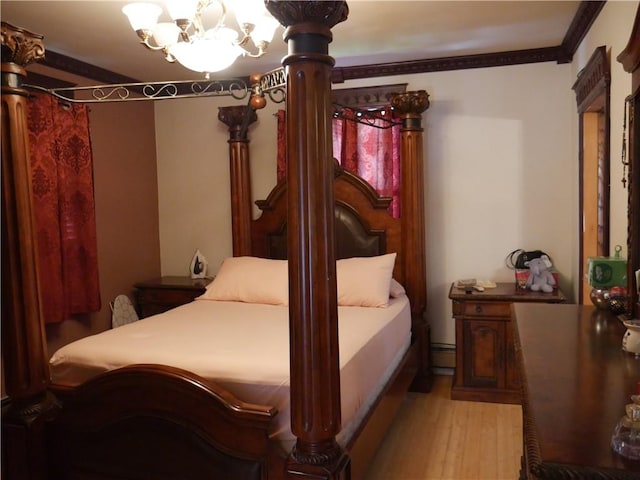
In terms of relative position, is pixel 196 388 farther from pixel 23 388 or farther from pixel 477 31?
pixel 477 31

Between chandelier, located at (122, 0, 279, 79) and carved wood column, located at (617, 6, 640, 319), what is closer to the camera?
carved wood column, located at (617, 6, 640, 319)

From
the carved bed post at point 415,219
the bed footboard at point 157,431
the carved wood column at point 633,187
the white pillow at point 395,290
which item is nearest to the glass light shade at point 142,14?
the bed footboard at point 157,431

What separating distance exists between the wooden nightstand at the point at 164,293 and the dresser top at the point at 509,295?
1859mm

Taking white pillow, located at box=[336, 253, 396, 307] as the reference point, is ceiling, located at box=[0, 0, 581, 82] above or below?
above

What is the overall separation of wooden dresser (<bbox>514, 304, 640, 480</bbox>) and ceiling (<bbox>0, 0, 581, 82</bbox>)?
1.76 m

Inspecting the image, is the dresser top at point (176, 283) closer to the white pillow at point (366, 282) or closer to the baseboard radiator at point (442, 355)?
the white pillow at point (366, 282)

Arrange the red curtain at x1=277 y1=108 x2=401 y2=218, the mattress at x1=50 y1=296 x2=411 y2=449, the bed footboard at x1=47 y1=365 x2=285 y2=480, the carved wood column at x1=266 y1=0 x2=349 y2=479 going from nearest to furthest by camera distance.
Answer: the carved wood column at x1=266 y1=0 x2=349 y2=479 < the bed footboard at x1=47 y1=365 x2=285 y2=480 < the mattress at x1=50 y1=296 x2=411 y2=449 < the red curtain at x1=277 y1=108 x2=401 y2=218

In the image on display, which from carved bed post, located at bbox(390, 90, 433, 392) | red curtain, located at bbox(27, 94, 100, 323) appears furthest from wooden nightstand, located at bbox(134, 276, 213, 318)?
carved bed post, located at bbox(390, 90, 433, 392)

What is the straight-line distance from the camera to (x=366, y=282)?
138 inches

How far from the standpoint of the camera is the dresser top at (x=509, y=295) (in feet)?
11.2

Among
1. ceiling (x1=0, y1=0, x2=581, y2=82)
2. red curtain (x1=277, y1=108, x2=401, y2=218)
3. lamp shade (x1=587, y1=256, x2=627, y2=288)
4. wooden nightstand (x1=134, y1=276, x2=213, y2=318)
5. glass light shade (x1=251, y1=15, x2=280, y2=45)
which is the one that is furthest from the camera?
wooden nightstand (x1=134, y1=276, x2=213, y2=318)

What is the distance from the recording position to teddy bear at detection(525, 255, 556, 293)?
362cm

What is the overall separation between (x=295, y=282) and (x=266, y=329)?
48.4 inches

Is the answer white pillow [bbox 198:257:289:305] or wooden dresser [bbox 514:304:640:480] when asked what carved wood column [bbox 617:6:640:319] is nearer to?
wooden dresser [bbox 514:304:640:480]
